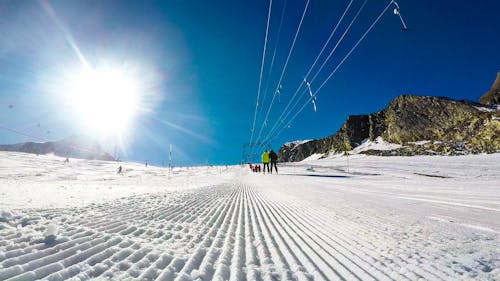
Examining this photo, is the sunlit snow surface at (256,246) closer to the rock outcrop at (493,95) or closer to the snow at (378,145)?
the snow at (378,145)

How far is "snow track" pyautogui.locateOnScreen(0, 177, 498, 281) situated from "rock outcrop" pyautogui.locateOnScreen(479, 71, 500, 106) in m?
99.1

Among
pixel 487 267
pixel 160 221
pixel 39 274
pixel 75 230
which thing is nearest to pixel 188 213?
pixel 160 221

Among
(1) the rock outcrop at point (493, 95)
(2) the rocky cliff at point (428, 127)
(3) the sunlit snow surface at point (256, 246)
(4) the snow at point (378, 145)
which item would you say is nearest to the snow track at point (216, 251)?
(3) the sunlit snow surface at point (256, 246)

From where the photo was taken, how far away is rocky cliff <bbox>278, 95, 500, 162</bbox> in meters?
55.7

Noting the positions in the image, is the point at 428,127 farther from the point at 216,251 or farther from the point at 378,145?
the point at 216,251

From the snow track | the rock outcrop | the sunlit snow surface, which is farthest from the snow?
the snow track

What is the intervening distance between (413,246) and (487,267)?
2.66ft

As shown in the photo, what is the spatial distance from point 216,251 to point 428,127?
8615cm

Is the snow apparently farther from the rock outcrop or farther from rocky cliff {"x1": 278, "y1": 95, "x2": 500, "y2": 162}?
the rock outcrop

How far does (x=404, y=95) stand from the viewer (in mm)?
91750

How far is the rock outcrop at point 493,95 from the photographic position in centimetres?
7805

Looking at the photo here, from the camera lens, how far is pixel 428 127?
74.2 m

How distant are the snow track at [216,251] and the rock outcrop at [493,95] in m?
99.1

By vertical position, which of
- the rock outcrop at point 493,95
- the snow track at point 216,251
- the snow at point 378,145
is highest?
the rock outcrop at point 493,95
